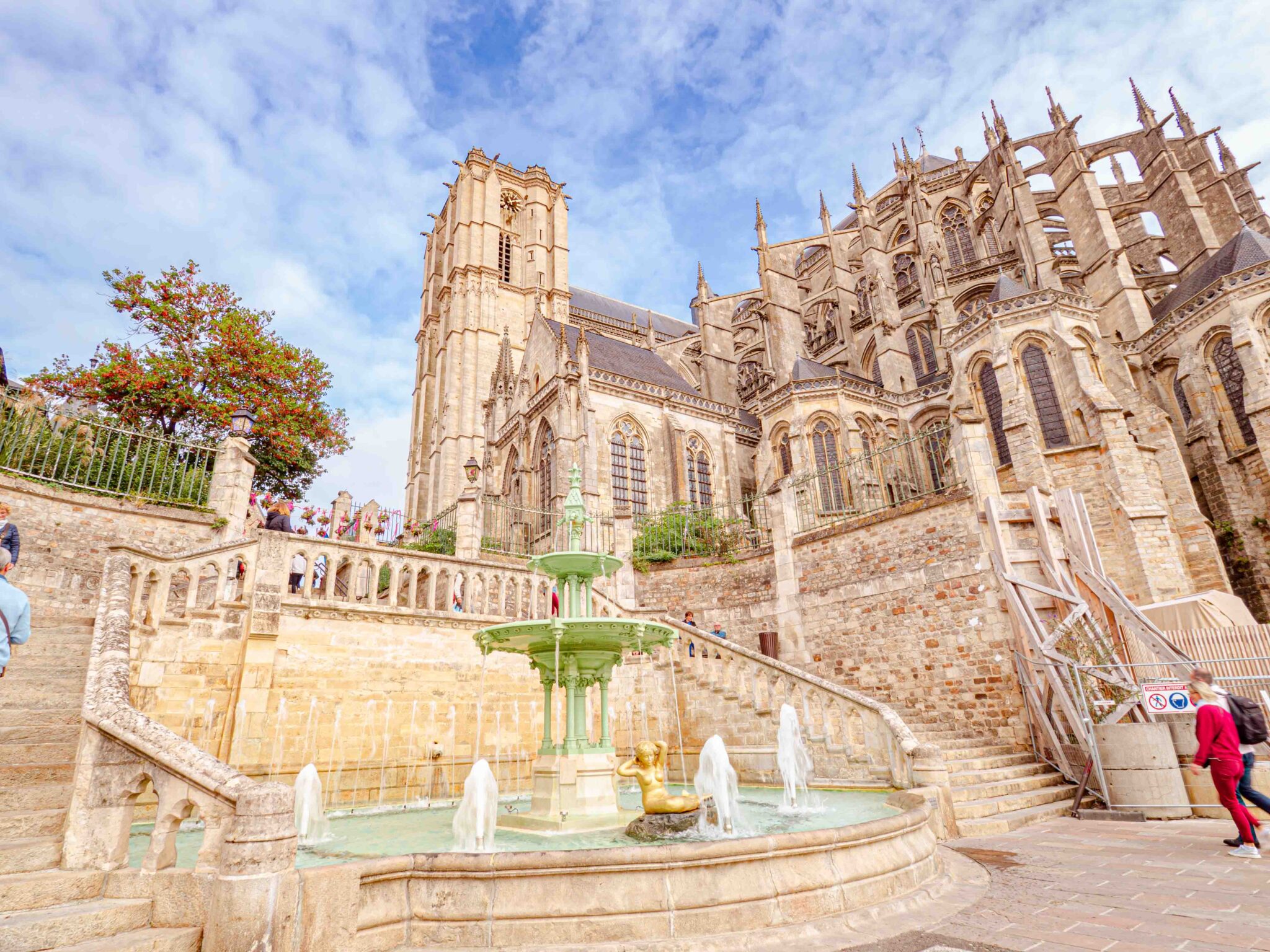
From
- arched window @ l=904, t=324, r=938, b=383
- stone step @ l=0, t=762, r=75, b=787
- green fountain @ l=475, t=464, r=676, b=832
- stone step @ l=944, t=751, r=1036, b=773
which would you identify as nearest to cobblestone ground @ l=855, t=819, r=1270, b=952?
stone step @ l=944, t=751, r=1036, b=773

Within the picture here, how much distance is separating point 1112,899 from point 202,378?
1682cm

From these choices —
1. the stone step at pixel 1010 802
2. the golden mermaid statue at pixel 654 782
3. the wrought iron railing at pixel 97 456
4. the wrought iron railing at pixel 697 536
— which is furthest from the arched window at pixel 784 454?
the golden mermaid statue at pixel 654 782

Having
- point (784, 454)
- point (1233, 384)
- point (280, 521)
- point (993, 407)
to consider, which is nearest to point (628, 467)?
point (784, 454)

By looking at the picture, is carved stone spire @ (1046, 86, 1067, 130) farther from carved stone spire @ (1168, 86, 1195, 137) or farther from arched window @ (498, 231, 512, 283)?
arched window @ (498, 231, 512, 283)

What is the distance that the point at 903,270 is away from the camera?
109ft

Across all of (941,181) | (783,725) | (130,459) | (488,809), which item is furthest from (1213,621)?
(941,181)

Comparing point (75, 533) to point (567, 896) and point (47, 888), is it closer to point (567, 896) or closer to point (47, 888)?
point (47, 888)

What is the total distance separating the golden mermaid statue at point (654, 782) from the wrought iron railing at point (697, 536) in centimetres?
1043

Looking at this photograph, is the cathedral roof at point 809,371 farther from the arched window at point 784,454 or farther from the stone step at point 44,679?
the stone step at point 44,679

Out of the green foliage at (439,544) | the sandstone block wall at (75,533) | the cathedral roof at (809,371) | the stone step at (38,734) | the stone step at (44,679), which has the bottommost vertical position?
the stone step at (38,734)

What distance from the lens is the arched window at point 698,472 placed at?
82.0 ft

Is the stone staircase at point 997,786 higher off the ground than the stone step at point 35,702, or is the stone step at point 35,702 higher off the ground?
the stone step at point 35,702

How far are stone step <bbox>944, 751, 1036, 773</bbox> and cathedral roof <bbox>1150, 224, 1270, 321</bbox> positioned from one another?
806 inches

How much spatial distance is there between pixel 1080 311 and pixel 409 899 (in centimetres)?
2569
